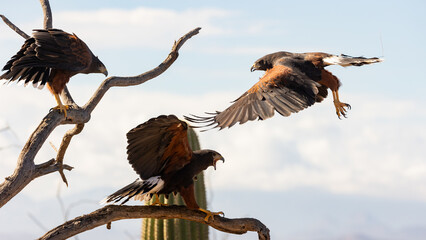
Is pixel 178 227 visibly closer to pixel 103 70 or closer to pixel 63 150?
pixel 63 150

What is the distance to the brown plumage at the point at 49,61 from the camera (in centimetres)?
511

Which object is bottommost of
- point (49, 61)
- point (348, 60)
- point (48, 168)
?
point (48, 168)

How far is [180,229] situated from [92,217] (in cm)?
296

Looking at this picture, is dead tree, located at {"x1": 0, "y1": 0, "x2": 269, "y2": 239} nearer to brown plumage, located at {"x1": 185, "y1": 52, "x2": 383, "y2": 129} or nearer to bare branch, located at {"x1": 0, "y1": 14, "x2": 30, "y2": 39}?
brown plumage, located at {"x1": 185, "y1": 52, "x2": 383, "y2": 129}

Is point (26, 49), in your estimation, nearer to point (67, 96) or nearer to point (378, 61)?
point (67, 96)

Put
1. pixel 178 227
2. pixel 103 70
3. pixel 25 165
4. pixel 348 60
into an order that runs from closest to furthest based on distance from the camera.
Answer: pixel 25 165 < pixel 348 60 < pixel 103 70 < pixel 178 227

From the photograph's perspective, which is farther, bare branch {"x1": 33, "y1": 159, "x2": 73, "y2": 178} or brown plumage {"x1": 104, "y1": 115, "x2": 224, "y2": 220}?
bare branch {"x1": 33, "y1": 159, "x2": 73, "y2": 178}

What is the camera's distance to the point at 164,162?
4.97 m

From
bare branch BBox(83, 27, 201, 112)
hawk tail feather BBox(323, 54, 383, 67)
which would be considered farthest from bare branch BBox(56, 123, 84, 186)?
hawk tail feather BBox(323, 54, 383, 67)

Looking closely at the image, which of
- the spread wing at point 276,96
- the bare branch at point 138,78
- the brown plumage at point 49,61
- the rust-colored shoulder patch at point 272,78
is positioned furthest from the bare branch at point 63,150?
the rust-colored shoulder patch at point 272,78

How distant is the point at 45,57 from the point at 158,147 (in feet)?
4.39

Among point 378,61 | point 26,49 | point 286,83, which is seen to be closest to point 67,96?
point 26,49

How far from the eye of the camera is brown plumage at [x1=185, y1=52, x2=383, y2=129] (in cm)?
502

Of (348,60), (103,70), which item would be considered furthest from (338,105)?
(103,70)
